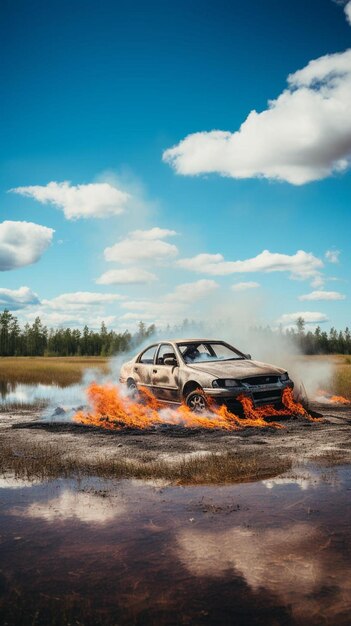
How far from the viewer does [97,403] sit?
12.0 metres

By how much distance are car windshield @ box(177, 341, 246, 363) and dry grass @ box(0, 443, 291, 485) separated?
13.7ft

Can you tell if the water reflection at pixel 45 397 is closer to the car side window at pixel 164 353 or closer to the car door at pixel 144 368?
the car door at pixel 144 368

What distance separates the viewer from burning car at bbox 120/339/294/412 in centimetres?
974

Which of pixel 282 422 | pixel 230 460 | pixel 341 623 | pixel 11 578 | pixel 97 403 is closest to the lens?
pixel 341 623

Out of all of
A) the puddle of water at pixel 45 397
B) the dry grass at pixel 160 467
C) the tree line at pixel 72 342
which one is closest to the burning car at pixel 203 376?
the dry grass at pixel 160 467

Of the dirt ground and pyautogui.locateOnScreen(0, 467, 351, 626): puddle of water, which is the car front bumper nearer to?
the dirt ground

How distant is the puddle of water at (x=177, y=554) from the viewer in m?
3.01

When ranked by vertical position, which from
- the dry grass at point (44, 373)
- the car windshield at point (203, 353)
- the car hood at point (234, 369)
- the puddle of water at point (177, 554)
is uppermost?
the car windshield at point (203, 353)

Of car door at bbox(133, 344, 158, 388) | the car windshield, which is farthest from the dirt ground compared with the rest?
car door at bbox(133, 344, 158, 388)

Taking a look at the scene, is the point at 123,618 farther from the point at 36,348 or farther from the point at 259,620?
the point at 36,348

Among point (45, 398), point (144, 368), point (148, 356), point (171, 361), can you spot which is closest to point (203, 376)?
point (171, 361)

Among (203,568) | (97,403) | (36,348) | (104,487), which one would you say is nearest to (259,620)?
(203,568)

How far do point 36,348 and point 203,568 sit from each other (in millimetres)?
126924

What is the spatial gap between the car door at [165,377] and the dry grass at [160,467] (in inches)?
142
